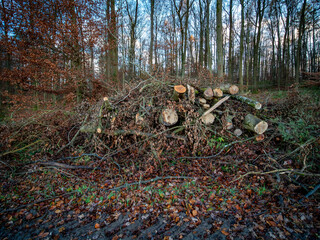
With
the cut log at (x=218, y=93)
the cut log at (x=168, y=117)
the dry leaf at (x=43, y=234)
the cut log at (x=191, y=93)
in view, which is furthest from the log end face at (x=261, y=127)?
the dry leaf at (x=43, y=234)

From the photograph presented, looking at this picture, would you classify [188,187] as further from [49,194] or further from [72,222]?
[49,194]

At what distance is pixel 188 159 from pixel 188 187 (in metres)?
1.06

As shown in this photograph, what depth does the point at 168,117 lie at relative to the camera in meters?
4.31

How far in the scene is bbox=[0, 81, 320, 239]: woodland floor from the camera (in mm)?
2365

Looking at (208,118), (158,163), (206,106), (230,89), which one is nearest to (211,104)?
(206,106)

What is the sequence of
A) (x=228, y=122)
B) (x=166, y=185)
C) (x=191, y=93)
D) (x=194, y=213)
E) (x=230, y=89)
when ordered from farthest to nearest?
(x=230, y=89) → (x=191, y=93) → (x=228, y=122) → (x=166, y=185) → (x=194, y=213)

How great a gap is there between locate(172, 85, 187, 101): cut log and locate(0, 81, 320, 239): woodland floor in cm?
122

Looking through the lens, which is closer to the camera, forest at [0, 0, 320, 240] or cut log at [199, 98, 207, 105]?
forest at [0, 0, 320, 240]

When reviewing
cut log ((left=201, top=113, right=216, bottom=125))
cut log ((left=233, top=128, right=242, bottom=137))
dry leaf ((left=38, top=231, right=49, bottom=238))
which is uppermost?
cut log ((left=201, top=113, right=216, bottom=125))

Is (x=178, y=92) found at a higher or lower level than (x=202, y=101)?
higher

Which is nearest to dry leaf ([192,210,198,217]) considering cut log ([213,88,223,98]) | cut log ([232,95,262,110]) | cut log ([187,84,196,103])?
cut log ([187,84,196,103])

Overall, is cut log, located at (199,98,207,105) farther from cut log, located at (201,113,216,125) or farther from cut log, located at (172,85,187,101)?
cut log, located at (172,85,187,101)

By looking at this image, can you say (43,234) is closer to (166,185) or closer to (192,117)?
(166,185)

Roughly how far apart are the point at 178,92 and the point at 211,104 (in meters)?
1.29
